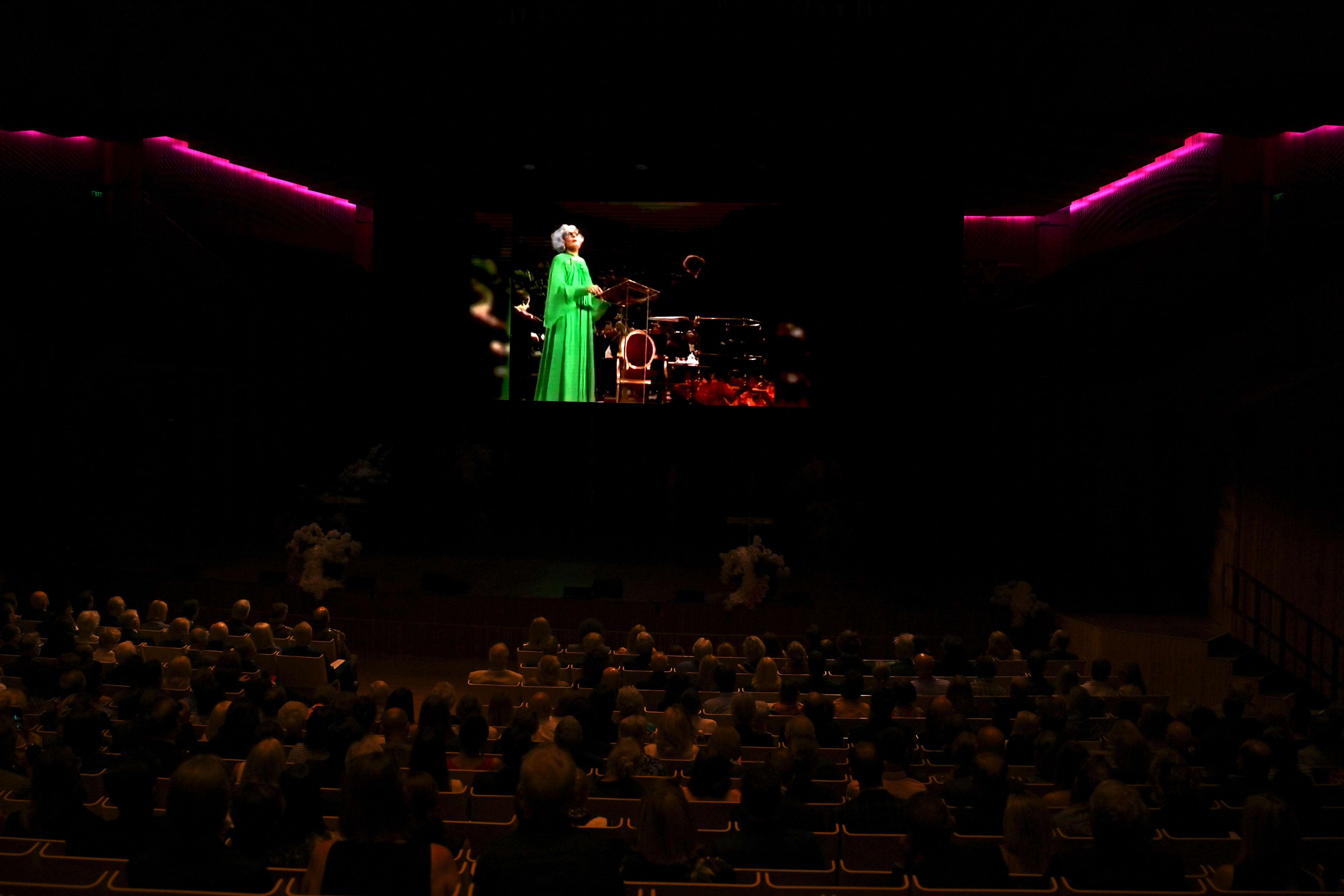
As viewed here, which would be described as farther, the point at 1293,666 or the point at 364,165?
the point at 364,165

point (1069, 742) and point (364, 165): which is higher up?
point (364, 165)

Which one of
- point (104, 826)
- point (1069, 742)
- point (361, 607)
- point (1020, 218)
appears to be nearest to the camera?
point (104, 826)

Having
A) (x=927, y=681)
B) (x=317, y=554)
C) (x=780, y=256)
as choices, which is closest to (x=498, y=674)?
(x=927, y=681)

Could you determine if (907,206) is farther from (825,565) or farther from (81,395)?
(81,395)

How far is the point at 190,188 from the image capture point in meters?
14.3

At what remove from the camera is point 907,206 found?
12.5 m

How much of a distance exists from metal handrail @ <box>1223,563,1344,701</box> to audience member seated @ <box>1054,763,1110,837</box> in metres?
5.43

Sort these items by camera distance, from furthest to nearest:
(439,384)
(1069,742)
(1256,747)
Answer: (439,384)
(1256,747)
(1069,742)

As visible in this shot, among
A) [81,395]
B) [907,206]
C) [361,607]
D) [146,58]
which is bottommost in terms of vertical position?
[361,607]

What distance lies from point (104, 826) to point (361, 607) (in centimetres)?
727

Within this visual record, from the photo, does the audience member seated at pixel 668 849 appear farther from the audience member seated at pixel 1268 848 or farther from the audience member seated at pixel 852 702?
the audience member seated at pixel 852 702

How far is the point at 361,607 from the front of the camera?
33.1 feet

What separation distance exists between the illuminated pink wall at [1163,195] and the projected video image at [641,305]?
2769 millimetres

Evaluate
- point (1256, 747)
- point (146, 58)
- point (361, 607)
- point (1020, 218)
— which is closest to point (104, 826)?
point (1256, 747)
